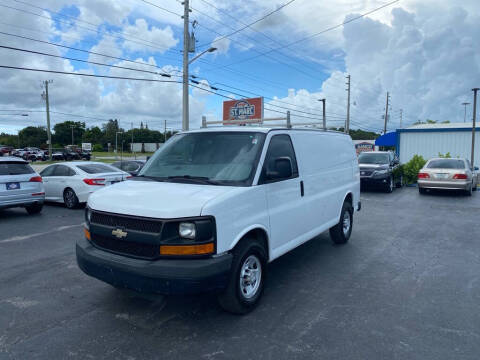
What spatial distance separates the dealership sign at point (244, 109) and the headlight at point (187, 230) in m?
21.7

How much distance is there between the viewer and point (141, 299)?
14.1ft

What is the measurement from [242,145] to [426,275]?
328 centimetres

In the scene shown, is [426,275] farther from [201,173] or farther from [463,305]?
[201,173]

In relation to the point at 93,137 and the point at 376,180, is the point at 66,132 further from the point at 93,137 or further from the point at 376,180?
A: the point at 376,180

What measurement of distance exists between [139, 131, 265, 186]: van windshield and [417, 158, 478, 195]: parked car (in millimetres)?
12052

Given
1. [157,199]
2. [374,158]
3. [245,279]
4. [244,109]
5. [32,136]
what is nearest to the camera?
[157,199]

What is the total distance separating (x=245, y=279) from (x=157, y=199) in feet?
4.32

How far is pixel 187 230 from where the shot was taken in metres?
3.35

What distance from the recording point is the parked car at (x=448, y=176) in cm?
1356

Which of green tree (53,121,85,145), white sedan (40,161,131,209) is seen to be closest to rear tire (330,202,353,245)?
white sedan (40,161,131,209)

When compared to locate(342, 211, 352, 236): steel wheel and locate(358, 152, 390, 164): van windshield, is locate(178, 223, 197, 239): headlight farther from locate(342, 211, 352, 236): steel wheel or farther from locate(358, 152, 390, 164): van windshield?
locate(358, 152, 390, 164): van windshield

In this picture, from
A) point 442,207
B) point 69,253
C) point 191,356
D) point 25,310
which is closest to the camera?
point 191,356

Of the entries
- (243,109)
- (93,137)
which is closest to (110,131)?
(93,137)

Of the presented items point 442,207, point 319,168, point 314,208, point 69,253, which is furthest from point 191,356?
point 442,207
